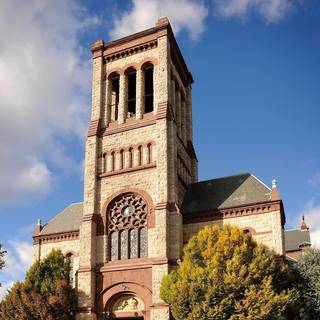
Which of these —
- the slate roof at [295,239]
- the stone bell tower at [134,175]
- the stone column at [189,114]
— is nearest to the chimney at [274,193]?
the stone bell tower at [134,175]

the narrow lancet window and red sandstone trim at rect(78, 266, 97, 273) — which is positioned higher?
the narrow lancet window

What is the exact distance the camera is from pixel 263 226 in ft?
116

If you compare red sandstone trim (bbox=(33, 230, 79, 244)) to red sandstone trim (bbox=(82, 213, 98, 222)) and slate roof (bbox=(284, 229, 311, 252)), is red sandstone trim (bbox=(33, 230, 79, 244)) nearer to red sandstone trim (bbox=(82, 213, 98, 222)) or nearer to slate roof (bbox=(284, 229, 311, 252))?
red sandstone trim (bbox=(82, 213, 98, 222))

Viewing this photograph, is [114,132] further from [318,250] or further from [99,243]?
[318,250]

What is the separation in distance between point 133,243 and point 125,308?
488cm

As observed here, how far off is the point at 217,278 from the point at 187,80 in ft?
87.4

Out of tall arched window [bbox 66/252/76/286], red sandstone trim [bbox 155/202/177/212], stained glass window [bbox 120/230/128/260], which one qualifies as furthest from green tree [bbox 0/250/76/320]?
red sandstone trim [bbox 155/202/177/212]

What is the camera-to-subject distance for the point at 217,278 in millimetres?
29000

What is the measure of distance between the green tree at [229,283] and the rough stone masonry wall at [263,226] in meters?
3.17

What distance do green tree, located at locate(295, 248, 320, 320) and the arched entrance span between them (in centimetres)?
1133

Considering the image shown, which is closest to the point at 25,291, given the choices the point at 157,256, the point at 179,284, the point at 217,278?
the point at 157,256

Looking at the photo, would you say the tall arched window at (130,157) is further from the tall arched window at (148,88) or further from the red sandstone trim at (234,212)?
the red sandstone trim at (234,212)

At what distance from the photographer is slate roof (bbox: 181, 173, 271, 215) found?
122 ft

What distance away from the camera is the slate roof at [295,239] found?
5512 cm
